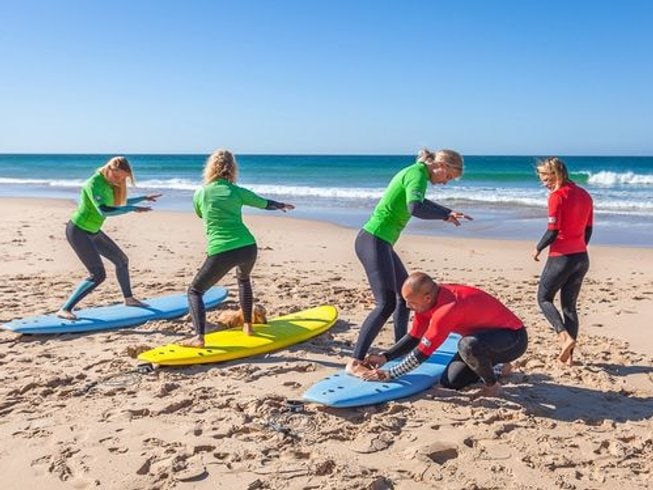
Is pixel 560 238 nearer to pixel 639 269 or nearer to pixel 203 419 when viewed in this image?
pixel 203 419

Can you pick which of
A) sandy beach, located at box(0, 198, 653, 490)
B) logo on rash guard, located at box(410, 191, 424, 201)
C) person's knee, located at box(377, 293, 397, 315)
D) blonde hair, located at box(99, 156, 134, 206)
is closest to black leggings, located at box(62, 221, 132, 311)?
blonde hair, located at box(99, 156, 134, 206)

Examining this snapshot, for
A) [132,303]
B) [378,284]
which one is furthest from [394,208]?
[132,303]

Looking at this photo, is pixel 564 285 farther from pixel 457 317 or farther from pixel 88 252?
pixel 88 252

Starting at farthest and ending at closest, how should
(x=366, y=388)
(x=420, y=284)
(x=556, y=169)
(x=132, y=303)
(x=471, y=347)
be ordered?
(x=132, y=303)
(x=556, y=169)
(x=366, y=388)
(x=471, y=347)
(x=420, y=284)

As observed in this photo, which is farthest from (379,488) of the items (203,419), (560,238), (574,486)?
(560,238)

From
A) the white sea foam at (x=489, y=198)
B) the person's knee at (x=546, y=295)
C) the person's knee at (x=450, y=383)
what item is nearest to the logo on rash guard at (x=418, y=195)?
the person's knee at (x=450, y=383)

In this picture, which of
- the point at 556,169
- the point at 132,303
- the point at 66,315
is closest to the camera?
the point at 556,169

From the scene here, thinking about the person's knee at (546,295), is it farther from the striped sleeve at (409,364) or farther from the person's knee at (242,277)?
the person's knee at (242,277)

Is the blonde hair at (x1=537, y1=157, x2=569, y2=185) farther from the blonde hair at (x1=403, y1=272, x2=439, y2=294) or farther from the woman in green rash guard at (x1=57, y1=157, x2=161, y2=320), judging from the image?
the woman in green rash guard at (x1=57, y1=157, x2=161, y2=320)

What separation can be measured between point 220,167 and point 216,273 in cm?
82

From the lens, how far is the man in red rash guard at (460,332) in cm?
417

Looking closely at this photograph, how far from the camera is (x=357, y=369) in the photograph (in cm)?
475

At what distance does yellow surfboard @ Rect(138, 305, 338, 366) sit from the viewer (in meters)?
5.22

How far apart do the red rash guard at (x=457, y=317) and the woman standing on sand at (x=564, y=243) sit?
2.91ft
